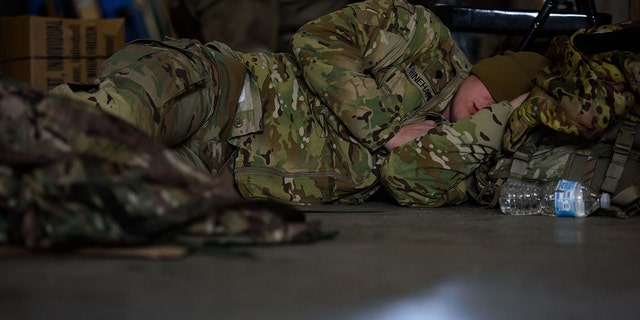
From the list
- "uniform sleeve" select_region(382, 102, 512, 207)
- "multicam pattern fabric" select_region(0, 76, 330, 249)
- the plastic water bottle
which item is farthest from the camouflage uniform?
"multicam pattern fabric" select_region(0, 76, 330, 249)

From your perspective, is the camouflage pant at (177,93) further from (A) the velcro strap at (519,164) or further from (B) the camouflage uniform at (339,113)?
(A) the velcro strap at (519,164)

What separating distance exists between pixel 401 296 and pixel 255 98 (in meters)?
1.25

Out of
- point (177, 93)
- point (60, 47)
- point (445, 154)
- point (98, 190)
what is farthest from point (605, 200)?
point (60, 47)

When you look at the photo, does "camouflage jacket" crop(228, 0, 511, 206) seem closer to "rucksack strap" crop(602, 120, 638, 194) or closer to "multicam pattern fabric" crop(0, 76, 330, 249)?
"rucksack strap" crop(602, 120, 638, 194)

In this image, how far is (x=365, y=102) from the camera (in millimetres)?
2074

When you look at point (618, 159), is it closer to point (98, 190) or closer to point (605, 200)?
point (605, 200)

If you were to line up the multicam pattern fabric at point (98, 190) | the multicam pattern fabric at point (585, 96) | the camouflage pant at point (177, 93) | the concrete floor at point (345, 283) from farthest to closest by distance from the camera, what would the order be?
the multicam pattern fabric at point (585, 96), the camouflage pant at point (177, 93), the multicam pattern fabric at point (98, 190), the concrete floor at point (345, 283)

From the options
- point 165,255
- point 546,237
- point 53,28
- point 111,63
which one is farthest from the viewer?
point 53,28

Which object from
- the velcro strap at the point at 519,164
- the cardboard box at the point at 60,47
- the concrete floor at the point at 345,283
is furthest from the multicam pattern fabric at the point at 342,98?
the cardboard box at the point at 60,47

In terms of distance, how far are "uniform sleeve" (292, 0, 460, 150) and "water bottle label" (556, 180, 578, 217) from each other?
1.51 ft

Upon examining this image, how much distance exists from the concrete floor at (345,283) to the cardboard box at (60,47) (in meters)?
2.53

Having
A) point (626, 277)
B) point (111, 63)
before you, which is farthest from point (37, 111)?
point (626, 277)

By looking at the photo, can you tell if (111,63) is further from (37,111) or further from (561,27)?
(561,27)

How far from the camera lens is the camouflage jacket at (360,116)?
2.06 meters
